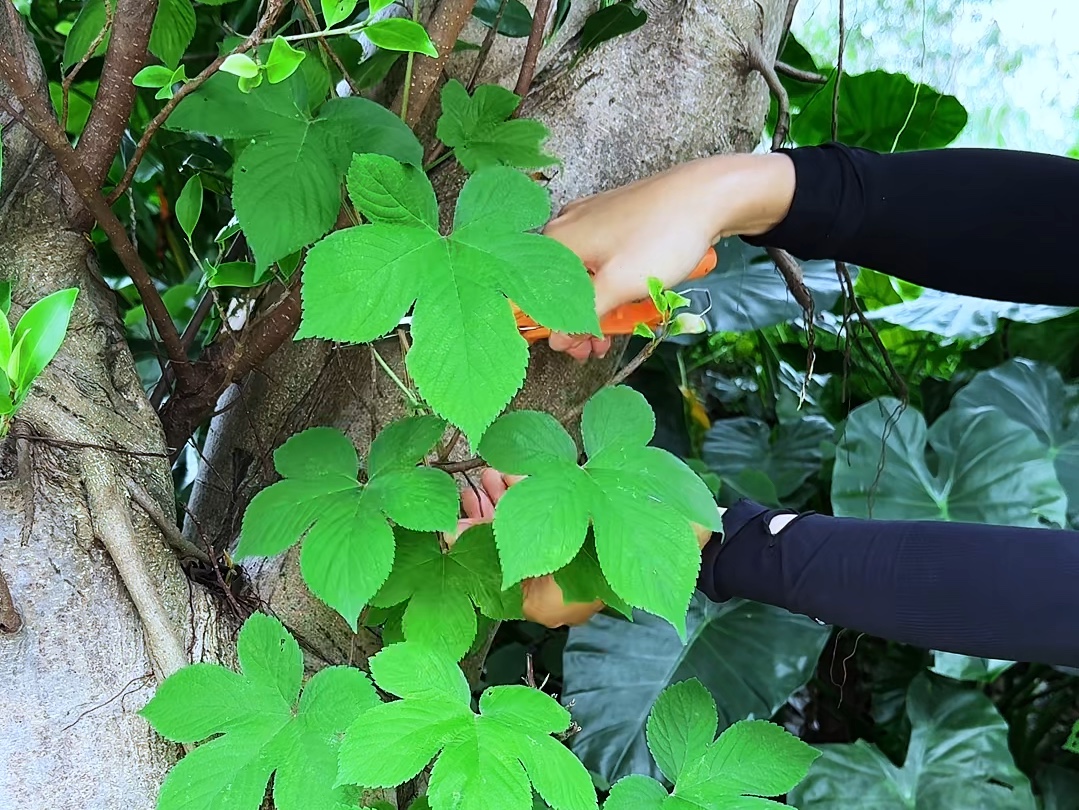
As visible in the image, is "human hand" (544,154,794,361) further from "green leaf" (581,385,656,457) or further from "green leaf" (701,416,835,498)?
"green leaf" (701,416,835,498)

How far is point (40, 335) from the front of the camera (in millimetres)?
400

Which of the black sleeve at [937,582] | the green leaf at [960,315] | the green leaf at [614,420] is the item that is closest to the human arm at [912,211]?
the green leaf at [614,420]

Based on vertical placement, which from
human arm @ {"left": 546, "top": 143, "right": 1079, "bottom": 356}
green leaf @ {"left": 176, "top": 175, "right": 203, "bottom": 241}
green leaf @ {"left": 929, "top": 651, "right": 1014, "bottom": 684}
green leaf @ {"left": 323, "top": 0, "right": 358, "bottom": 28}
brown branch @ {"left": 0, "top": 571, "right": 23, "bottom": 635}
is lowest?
green leaf @ {"left": 929, "top": 651, "right": 1014, "bottom": 684}

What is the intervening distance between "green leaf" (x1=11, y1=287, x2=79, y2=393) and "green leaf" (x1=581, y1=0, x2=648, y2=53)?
1.33ft

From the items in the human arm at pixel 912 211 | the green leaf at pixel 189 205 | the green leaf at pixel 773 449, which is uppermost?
the human arm at pixel 912 211

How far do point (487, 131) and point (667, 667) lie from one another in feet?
2.52

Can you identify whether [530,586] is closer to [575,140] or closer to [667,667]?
[575,140]

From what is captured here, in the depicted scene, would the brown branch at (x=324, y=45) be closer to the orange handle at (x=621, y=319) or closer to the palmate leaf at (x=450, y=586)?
the orange handle at (x=621, y=319)

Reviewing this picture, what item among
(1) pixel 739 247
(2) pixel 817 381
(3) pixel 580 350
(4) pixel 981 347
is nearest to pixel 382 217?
(3) pixel 580 350

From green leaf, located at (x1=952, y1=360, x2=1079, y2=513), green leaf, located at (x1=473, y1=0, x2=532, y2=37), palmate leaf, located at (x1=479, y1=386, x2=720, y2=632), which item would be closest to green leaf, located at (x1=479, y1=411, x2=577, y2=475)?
palmate leaf, located at (x1=479, y1=386, x2=720, y2=632)

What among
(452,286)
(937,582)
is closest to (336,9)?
(452,286)

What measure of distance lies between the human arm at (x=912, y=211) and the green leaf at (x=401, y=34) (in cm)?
19

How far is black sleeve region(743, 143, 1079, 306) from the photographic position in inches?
25.4

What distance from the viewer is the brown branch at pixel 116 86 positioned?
47cm
